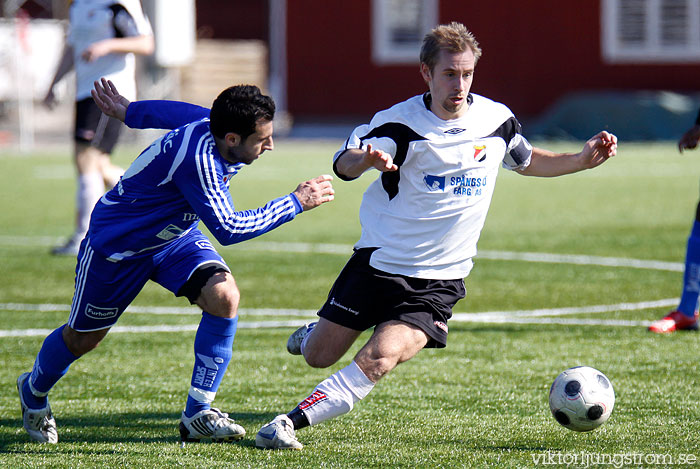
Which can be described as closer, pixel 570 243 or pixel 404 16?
pixel 570 243

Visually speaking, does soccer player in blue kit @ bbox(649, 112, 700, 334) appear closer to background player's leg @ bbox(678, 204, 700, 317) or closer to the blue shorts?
background player's leg @ bbox(678, 204, 700, 317)

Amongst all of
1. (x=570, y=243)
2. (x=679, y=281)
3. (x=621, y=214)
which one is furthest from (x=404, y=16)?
(x=679, y=281)

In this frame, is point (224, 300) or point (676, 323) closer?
point (224, 300)

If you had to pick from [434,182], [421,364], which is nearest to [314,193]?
[434,182]

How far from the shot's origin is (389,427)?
15.7ft

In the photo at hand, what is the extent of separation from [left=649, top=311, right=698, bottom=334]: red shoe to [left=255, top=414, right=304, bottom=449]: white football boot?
10.7 feet

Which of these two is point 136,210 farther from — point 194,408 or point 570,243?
point 570,243

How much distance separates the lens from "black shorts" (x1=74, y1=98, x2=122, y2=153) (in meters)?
9.85

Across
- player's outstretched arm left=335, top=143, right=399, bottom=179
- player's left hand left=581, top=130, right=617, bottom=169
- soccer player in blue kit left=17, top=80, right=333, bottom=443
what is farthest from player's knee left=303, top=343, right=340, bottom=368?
player's left hand left=581, top=130, right=617, bottom=169

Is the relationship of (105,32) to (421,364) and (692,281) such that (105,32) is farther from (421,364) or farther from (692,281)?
(692,281)

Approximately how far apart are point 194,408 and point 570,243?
689 centimetres

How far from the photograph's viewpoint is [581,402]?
14.6 feet

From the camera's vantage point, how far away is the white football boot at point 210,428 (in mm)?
4581

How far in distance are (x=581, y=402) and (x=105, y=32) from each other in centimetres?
Answer: 684
